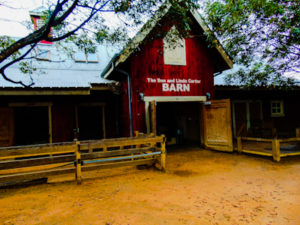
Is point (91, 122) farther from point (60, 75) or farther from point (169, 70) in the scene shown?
point (169, 70)

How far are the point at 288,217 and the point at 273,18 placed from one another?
5.86 m

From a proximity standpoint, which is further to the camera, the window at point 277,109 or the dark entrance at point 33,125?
the window at point 277,109

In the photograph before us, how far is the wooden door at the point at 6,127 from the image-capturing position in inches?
319

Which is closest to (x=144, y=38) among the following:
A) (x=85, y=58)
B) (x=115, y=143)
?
(x=115, y=143)

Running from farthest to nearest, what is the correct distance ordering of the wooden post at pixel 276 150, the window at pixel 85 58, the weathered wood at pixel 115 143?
the window at pixel 85 58 → the wooden post at pixel 276 150 → the weathered wood at pixel 115 143

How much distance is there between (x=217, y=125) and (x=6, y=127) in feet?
29.5

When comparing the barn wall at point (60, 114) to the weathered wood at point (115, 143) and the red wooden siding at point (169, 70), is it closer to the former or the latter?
the red wooden siding at point (169, 70)

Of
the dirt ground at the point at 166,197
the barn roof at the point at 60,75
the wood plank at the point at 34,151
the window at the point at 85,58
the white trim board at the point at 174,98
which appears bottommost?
the dirt ground at the point at 166,197

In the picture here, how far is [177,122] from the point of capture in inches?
536

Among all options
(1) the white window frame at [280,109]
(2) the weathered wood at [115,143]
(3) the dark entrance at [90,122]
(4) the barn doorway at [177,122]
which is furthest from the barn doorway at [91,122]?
(1) the white window frame at [280,109]

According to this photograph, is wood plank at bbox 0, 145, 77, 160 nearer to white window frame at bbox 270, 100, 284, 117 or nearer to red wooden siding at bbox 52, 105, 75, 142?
red wooden siding at bbox 52, 105, 75, 142

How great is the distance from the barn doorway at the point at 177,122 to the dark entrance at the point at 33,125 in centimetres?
616

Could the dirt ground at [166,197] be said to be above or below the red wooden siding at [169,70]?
below

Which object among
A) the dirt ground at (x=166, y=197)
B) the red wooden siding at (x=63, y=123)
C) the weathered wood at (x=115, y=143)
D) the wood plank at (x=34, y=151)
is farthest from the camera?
the red wooden siding at (x=63, y=123)
